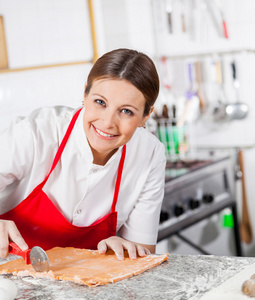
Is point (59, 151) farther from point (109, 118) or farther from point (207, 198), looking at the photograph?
point (207, 198)

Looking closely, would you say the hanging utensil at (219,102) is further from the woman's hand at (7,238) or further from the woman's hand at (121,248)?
the woman's hand at (7,238)

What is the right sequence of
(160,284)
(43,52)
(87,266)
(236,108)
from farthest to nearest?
(236,108) → (43,52) → (87,266) → (160,284)

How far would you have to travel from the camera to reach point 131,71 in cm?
120

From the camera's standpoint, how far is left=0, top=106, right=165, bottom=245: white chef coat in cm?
134

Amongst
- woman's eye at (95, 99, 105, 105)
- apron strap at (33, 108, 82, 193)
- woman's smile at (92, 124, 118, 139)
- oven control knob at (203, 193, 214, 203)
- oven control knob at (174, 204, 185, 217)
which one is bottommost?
oven control knob at (203, 193, 214, 203)

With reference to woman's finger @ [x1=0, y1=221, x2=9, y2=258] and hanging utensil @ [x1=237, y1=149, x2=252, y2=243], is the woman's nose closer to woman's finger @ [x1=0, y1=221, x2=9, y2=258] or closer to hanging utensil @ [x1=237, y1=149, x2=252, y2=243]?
woman's finger @ [x1=0, y1=221, x2=9, y2=258]

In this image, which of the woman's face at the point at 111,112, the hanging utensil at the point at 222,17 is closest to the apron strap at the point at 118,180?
the woman's face at the point at 111,112

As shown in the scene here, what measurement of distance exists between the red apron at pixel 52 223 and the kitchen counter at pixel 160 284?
0.35 metres

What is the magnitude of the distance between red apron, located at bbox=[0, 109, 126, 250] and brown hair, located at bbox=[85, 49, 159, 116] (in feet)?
0.72

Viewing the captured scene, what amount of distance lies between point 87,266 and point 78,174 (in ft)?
1.25

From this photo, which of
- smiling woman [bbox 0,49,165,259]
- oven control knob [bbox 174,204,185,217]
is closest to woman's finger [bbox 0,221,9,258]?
smiling woman [bbox 0,49,165,259]

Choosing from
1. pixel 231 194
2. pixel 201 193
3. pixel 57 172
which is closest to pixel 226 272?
pixel 57 172

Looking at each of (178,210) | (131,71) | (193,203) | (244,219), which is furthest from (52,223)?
(244,219)

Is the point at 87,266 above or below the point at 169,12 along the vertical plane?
below
